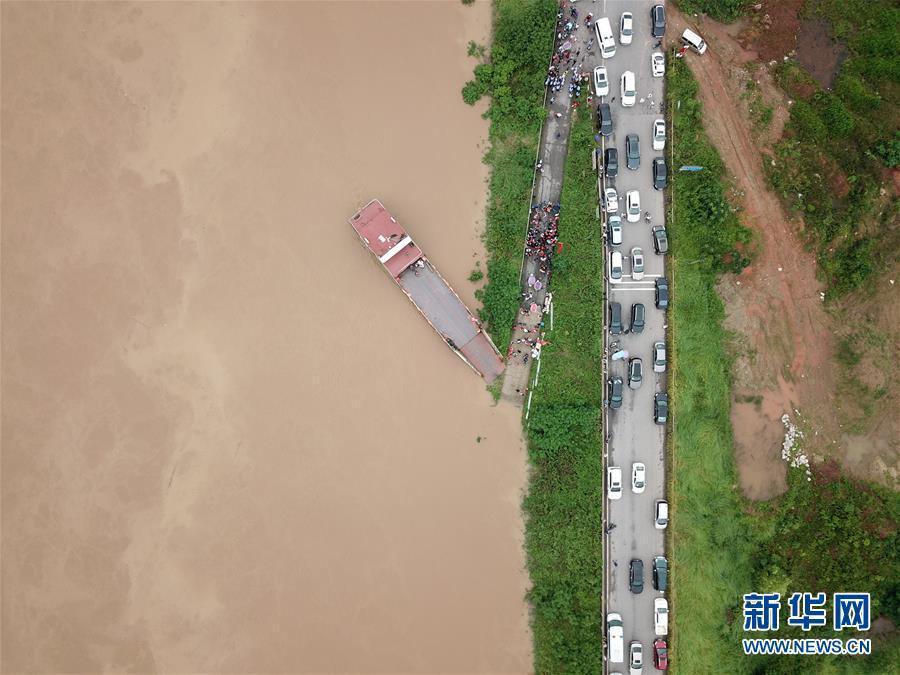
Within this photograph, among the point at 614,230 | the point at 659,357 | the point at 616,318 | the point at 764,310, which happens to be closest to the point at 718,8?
the point at 614,230

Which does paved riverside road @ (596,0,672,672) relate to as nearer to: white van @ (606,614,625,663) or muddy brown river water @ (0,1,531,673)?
white van @ (606,614,625,663)

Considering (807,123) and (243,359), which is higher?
(807,123)

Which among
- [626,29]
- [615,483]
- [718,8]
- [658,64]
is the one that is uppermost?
[718,8]

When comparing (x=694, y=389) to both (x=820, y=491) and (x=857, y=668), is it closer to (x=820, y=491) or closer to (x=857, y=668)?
(x=820, y=491)

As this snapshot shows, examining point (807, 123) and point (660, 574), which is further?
point (807, 123)

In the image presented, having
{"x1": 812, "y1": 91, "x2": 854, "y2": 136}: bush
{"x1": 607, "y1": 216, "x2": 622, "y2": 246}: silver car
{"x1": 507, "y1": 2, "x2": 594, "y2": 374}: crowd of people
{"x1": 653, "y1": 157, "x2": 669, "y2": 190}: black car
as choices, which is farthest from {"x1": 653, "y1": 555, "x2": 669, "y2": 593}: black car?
{"x1": 812, "y1": 91, "x2": 854, "y2": 136}: bush

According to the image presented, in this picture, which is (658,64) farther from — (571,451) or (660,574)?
(660,574)
